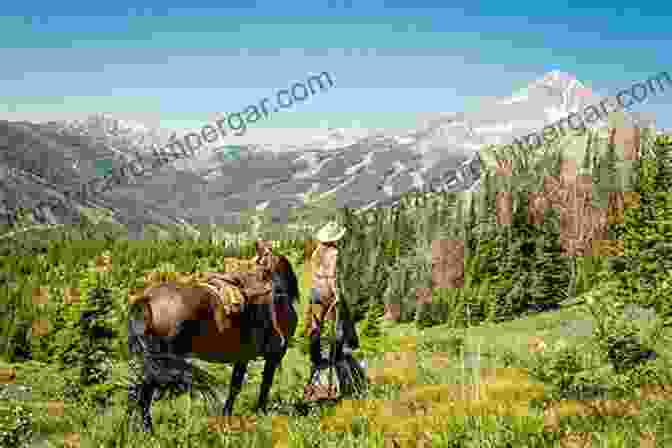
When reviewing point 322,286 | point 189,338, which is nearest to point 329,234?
point 322,286

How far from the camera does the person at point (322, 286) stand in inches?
408

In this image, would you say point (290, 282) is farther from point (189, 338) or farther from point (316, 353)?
point (189, 338)

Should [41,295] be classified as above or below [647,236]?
below

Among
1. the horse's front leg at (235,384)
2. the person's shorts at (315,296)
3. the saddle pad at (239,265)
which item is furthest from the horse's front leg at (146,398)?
the person's shorts at (315,296)

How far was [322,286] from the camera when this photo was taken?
34.5ft

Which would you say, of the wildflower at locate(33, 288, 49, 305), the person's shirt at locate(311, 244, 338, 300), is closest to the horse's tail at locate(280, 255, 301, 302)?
the person's shirt at locate(311, 244, 338, 300)

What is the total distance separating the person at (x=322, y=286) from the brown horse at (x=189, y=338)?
62 centimetres

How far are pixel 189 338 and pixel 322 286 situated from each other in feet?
9.98

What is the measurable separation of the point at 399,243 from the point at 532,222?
3971 centimetres

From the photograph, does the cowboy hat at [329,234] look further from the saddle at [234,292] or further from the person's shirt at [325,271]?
the saddle at [234,292]

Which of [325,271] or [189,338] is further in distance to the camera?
[325,271]

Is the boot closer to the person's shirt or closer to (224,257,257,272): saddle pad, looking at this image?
the person's shirt

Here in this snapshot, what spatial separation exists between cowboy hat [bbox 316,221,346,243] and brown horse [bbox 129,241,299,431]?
1.19m

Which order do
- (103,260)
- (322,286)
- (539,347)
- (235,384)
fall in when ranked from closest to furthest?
(235,384), (322,286), (539,347), (103,260)
